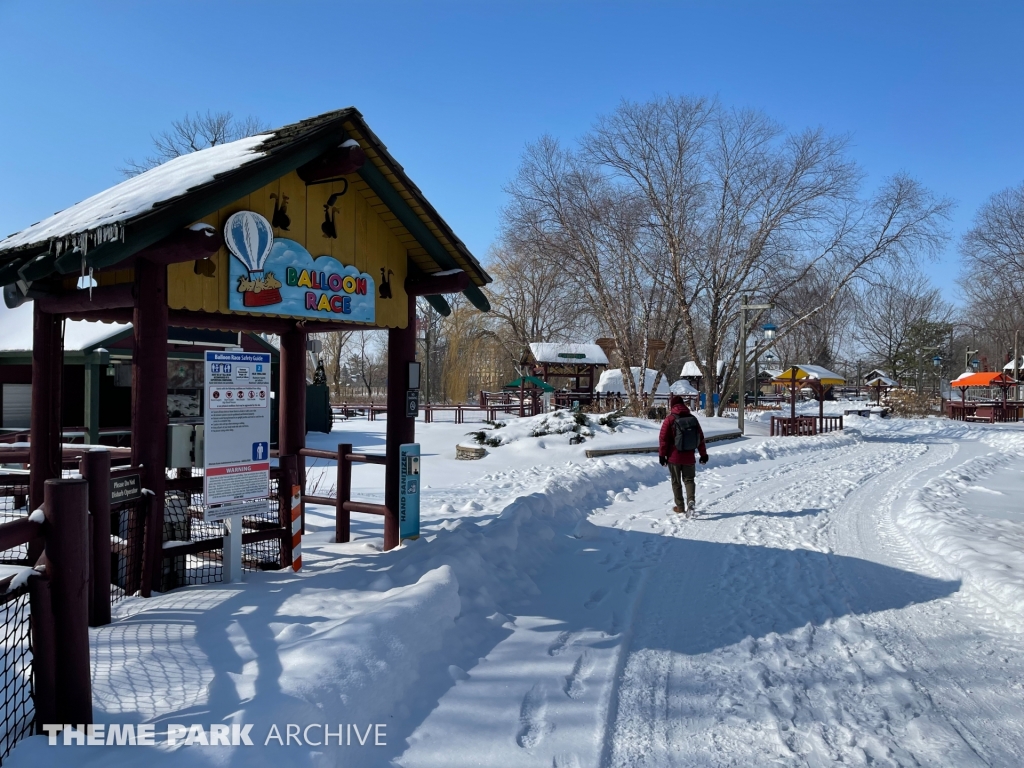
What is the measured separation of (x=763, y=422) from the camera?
31391 mm

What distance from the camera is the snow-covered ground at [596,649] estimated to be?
354 centimetres

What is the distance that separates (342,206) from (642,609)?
455cm

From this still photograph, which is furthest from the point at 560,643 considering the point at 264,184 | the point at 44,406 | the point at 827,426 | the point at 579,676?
the point at 827,426

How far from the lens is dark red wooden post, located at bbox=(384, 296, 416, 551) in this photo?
7.21 meters

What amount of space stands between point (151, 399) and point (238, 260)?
1363 millimetres

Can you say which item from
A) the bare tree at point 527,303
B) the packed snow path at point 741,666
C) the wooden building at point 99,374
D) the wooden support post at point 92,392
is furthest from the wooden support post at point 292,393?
the bare tree at point 527,303

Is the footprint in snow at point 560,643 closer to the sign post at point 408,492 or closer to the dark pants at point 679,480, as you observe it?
the sign post at point 408,492

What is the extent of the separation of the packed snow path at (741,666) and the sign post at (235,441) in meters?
2.31

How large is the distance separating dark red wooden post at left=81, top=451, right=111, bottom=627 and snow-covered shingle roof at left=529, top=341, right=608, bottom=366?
3055cm

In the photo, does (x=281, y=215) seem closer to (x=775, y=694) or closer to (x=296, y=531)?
(x=296, y=531)

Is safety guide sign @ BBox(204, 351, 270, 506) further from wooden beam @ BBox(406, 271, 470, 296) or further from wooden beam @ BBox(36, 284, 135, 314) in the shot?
wooden beam @ BBox(406, 271, 470, 296)

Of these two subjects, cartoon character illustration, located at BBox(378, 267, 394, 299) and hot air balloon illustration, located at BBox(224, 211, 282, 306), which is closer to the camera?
hot air balloon illustration, located at BBox(224, 211, 282, 306)

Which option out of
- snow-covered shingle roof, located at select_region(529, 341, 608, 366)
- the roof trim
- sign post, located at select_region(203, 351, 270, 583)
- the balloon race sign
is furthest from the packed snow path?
snow-covered shingle roof, located at select_region(529, 341, 608, 366)

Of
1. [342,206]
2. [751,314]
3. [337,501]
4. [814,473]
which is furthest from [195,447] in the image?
[751,314]
